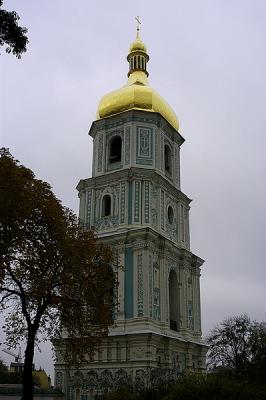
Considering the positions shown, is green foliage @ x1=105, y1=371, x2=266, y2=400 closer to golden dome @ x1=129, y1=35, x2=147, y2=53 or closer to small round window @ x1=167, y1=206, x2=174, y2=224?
small round window @ x1=167, y1=206, x2=174, y2=224

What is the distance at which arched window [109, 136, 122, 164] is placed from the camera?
106 feet

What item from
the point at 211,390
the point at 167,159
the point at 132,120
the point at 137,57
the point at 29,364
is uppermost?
the point at 137,57

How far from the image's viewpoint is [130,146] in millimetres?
31344

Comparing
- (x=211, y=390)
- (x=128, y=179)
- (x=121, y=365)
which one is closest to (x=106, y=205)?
(x=128, y=179)

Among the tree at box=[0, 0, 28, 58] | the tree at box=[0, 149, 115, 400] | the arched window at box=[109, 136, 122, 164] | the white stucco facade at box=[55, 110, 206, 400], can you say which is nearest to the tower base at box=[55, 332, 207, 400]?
the white stucco facade at box=[55, 110, 206, 400]

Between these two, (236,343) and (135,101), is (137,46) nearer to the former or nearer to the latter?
(135,101)

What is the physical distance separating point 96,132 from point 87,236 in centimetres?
1521

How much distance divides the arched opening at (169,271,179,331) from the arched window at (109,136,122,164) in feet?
25.0

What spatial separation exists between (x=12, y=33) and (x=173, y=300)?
22612mm

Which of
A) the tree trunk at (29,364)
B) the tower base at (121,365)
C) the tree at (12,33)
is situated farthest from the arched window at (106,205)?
the tree at (12,33)

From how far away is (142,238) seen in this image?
27.9 m

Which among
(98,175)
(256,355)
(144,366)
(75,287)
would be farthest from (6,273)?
(256,355)

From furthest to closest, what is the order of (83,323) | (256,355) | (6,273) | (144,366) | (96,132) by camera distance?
(96,132) → (256,355) → (144,366) → (83,323) → (6,273)

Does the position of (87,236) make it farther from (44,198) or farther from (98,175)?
(98,175)
